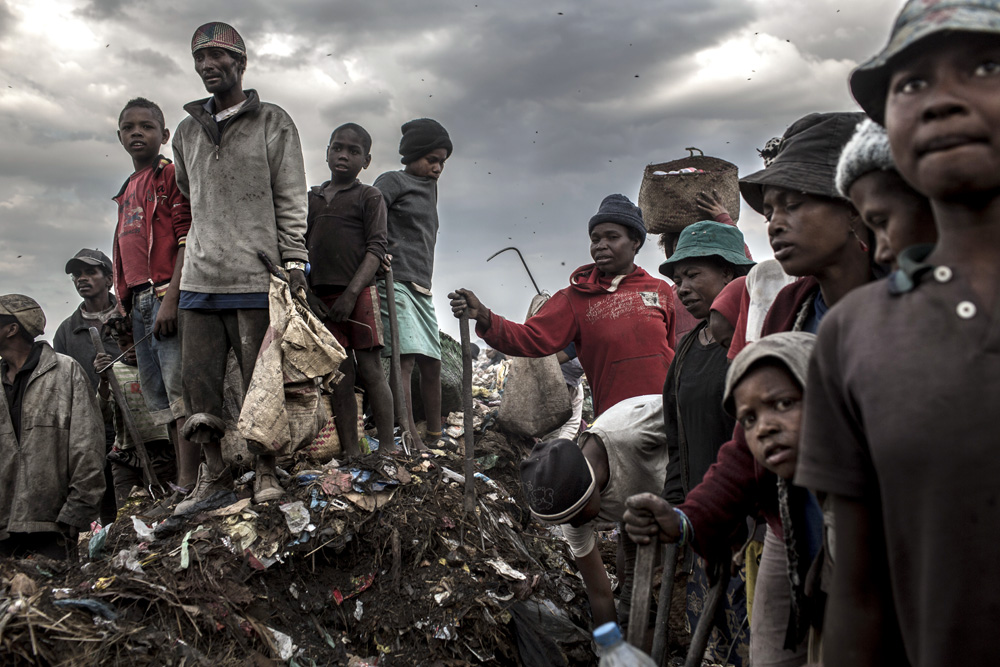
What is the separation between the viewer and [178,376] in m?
4.50

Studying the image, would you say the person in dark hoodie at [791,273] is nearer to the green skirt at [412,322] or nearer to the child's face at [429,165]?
the green skirt at [412,322]

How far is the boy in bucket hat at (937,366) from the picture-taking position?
3.24ft

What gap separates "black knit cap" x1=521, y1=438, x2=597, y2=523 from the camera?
9.97ft

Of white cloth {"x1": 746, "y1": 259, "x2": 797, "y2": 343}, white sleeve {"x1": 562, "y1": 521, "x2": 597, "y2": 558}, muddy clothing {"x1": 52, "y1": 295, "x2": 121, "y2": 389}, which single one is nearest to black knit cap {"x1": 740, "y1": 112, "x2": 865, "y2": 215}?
white cloth {"x1": 746, "y1": 259, "x2": 797, "y2": 343}

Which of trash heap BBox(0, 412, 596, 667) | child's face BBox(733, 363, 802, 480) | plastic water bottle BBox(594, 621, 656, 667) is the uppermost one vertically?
child's face BBox(733, 363, 802, 480)

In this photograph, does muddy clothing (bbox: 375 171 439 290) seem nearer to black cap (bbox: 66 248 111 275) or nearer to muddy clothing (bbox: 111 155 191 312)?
muddy clothing (bbox: 111 155 191 312)

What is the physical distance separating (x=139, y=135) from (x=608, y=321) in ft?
10.4

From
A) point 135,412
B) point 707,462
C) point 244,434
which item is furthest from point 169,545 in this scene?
point 707,462

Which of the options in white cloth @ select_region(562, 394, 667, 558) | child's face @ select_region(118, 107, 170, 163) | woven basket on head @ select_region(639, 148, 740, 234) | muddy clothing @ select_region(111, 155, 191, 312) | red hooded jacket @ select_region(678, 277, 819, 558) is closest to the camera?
red hooded jacket @ select_region(678, 277, 819, 558)

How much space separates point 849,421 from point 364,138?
462 centimetres

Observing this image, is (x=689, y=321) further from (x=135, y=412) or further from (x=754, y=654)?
(x=135, y=412)

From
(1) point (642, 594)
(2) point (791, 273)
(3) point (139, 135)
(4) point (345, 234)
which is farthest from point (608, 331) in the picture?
(3) point (139, 135)

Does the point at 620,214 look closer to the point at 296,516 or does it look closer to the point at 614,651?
the point at 296,516

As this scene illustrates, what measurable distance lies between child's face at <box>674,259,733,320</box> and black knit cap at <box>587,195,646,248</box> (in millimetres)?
1046
